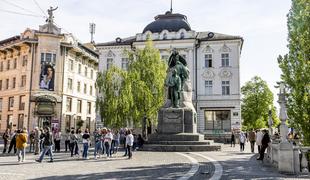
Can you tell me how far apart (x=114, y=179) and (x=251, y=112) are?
4850 cm

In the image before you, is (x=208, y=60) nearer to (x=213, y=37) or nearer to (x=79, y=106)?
(x=213, y=37)

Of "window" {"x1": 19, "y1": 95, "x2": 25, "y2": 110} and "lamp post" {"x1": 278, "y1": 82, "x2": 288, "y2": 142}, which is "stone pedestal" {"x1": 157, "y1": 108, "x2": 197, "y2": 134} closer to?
"lamp post" {"x1": 278, "y1": 82, "x2": 288, "y2": 142}

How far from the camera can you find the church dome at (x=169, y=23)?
43.8m

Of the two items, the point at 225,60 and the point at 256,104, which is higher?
the point at 225,60

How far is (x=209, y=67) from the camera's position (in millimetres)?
42188

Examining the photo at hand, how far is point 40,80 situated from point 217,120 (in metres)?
23.8

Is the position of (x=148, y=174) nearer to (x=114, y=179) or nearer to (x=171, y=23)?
(x=114, y=179)

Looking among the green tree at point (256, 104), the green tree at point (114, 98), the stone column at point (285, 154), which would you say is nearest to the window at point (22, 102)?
the green tree at point (114, 98)

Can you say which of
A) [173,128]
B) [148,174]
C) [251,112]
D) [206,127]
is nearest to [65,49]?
[206,127]

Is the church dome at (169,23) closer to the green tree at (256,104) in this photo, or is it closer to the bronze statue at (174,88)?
the green tree at (256,104)

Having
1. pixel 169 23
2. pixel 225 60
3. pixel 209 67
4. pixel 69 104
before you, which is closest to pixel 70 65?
pixel 69 104

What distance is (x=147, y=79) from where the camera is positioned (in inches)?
1213

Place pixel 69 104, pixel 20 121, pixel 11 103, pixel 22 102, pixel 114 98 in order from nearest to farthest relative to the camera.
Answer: pixel 114 98 < pixel 20 121 < pixel 22 102 < pixel 11 103 < pixel 69 104

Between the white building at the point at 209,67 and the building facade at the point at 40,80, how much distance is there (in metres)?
10.1
